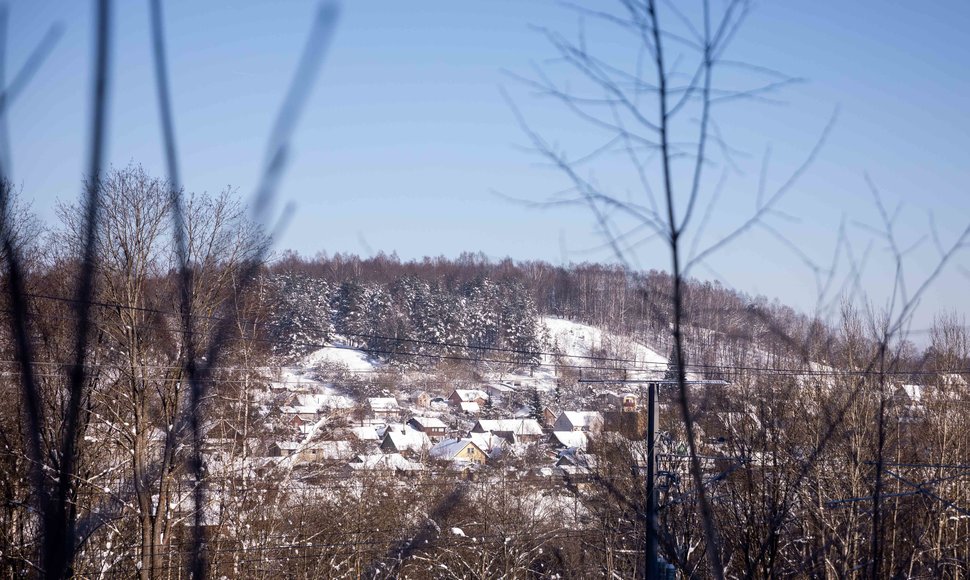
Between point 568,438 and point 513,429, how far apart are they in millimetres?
1751

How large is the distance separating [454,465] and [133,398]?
668 cm

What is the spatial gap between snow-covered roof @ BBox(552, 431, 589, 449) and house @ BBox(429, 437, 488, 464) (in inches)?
56.4

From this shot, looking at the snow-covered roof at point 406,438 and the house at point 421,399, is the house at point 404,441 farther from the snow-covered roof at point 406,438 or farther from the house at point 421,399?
the house at point 421,399

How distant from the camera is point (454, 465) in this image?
14516 millimetres

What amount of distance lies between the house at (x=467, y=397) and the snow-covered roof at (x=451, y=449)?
163 centimetres

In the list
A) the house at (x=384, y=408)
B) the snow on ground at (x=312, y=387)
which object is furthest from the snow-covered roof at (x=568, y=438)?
the snow on ground at (x=312, y=387)

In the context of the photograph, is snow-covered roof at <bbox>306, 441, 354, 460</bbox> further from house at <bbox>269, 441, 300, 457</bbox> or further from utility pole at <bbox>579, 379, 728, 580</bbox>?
utility pole at <bbox>579, 379, 728, 580</bbox>

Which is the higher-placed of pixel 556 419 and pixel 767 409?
pixel 767 409

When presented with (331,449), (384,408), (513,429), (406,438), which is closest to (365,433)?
(406,438)

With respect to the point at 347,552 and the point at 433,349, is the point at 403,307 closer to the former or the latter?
the point at 347,552

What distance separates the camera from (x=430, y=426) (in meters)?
16.5

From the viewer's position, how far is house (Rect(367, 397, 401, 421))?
50.3 feet

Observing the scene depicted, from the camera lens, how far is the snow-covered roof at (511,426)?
51.1 feet

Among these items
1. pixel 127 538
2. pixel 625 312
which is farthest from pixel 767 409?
pixel 127 538
